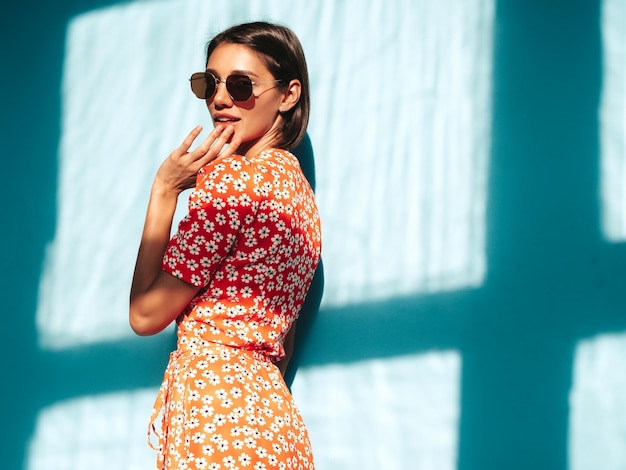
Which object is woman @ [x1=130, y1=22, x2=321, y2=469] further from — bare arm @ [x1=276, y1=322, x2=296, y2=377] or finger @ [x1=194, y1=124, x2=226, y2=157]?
bare arm @ [x1=276, y1=322, x2=296, y2=377]

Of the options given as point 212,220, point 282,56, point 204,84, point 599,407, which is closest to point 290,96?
point 282,56

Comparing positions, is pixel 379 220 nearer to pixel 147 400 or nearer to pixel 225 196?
pixel 225 196

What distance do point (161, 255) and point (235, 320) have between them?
0.22 meters

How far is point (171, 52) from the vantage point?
2.87 meters

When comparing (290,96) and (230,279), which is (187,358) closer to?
(230,279)

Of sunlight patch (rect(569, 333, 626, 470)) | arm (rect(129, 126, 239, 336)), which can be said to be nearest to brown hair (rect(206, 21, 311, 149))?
arm (rect(129, 126, 239, 336))

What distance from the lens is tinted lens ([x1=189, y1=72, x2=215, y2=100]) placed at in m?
2.17

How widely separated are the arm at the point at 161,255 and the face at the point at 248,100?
0.28 feet

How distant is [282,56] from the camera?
87.3 inches

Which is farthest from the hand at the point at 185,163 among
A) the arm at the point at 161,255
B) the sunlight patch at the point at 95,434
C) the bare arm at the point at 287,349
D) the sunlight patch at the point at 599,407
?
the sunlight patch at the point at 599,407

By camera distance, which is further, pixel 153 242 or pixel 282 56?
pixel 282 56

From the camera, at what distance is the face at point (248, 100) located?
2.16m

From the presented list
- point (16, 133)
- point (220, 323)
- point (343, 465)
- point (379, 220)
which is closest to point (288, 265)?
point (220, 323)

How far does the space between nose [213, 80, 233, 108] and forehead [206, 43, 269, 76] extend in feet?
0.10
